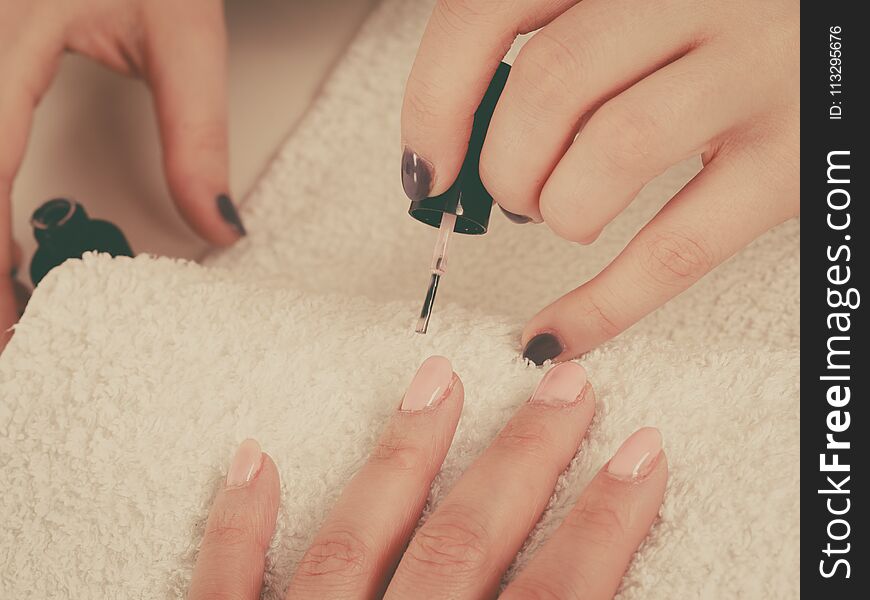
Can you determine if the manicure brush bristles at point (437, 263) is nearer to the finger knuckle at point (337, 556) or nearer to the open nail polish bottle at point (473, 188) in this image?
the open nail polish bottle at point (473, 188)

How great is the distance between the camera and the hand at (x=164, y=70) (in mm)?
695

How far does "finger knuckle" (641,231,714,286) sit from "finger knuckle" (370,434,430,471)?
0.20m

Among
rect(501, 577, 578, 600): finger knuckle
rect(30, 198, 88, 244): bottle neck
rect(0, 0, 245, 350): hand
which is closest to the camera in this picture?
rect(501, 577, 578, 600): finger knuckle

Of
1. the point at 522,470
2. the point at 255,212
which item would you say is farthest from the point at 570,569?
the point at 255,212

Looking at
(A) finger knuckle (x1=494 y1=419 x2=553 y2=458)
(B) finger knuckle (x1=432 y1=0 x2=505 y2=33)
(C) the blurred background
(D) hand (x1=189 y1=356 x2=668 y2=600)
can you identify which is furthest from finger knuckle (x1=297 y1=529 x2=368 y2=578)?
Result: (C) the blurred background

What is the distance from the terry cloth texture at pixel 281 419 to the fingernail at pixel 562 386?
0.06 ft

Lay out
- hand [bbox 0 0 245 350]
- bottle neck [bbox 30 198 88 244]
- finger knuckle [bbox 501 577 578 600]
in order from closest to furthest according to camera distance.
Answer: finger knuckle [bbox 501 577 578 600] → bottle neck [bbox 30 198 88 244] → hand [bbox 0 0 245 350]

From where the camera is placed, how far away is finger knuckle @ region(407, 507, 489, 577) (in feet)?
1.37

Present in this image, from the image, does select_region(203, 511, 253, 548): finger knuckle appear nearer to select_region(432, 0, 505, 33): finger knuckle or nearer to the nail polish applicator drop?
the nail polish applicator drop

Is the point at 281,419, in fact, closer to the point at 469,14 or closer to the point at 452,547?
the point at 452,547

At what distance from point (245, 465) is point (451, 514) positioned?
0.14 m

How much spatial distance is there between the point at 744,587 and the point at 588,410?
0.13 meters

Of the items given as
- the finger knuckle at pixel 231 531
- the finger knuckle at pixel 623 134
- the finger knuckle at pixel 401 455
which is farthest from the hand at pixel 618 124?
the finger knuckle at pixel 231 531

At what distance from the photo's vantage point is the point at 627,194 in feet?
1.53
